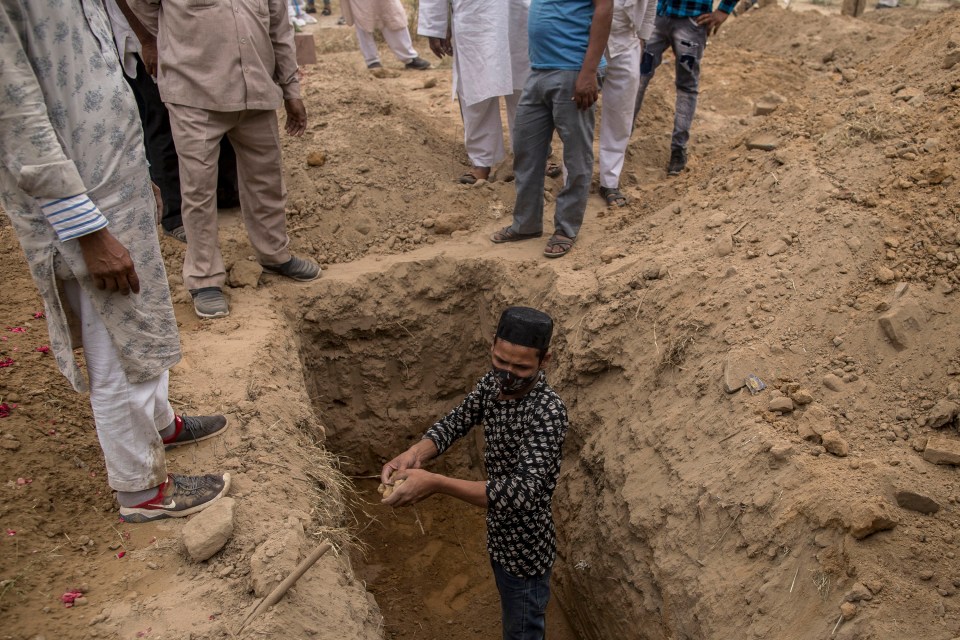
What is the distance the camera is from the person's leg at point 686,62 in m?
4.83

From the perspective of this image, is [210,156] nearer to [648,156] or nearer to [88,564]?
[88,564]

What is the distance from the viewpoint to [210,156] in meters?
3.53

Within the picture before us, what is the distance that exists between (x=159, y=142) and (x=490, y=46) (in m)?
2.14

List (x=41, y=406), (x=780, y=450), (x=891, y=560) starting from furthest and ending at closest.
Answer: (x=41, y=406)
(x=780, y=450)
(x=891, y=560)

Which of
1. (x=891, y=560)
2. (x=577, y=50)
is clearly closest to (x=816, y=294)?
(x=891, y=560)

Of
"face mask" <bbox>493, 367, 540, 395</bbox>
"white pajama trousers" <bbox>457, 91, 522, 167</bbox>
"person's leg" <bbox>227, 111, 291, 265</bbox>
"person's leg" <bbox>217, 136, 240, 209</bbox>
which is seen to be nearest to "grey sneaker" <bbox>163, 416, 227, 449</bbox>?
"face mask" <bbox>493, 367, 540, 395</bbox>

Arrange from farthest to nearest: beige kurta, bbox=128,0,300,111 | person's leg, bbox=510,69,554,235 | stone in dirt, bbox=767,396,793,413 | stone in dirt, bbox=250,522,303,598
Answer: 1. person's leg, bbox=510,69,554,235
2. beige kurta, bbox=128,0,300,111
3. stone in dirt, bbox=767,396,793,413
4. stone in dirt, bbox=250,522,303,598

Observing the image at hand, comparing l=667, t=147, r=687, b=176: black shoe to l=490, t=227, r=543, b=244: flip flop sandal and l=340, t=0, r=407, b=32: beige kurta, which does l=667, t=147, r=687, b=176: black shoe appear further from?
l=340, t=0, r=407, b=32: beige kurta

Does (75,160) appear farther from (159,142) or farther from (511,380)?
(159,142)

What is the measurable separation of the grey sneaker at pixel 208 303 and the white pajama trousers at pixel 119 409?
131 centimetres

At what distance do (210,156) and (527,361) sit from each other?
207cm

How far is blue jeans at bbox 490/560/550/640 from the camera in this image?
279 cm

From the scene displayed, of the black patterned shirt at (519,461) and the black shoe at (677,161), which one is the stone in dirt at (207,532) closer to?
the black patterned shirt at (519,461)

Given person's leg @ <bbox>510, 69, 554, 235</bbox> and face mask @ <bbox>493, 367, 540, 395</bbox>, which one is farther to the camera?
person's leg @ <bbox>510, 69, 554, 235</bbox>
